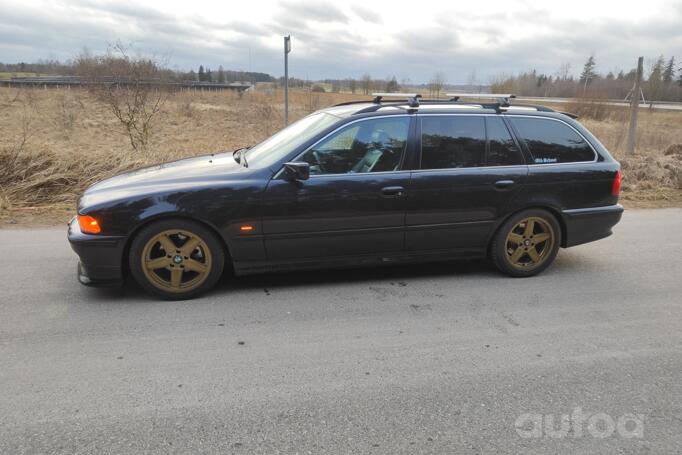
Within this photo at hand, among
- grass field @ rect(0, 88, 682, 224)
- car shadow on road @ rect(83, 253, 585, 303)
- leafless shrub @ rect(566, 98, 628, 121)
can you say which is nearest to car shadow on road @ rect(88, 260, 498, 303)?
car shadow on road @ rect(83, 253, 585, 303)

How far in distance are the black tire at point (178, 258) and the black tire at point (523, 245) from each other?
2.57 metres

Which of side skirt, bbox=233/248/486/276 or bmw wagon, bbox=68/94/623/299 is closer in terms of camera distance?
bmw wagon, bbox=68/94/623/299

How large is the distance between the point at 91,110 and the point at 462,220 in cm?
2413

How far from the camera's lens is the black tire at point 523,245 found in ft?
15.6

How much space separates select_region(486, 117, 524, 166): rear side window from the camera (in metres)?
4.68

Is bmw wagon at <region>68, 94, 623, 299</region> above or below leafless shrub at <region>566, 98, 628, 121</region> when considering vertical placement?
below

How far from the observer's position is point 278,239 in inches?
167

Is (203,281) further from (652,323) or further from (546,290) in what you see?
(652,323)

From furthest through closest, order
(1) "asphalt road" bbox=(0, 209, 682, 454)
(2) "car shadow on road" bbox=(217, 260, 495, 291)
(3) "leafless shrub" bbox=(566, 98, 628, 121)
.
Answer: (3) "leafless shrub" bbox=(566, 98, 628, 121)
(2) "car shadow on road" bbox=(217, 260, 495, 291)
(1) "asphalt road" bbox=(0, 209, 682, 454)

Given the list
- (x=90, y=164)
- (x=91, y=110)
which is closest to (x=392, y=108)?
(x=90, y=164)

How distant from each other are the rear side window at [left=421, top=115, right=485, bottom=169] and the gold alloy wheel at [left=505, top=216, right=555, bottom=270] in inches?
30.3

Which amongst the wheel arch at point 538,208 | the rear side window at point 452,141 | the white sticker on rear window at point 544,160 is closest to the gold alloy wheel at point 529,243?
the wheel arch at point 538,208

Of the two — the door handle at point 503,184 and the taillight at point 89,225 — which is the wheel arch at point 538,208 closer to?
the door handle at point 503,184

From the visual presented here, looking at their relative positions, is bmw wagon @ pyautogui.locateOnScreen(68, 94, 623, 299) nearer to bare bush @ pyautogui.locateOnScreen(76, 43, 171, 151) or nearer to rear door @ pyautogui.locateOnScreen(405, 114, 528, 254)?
rear door @ pyautogui.locateOnScreen(405, 114, 528, 254)
